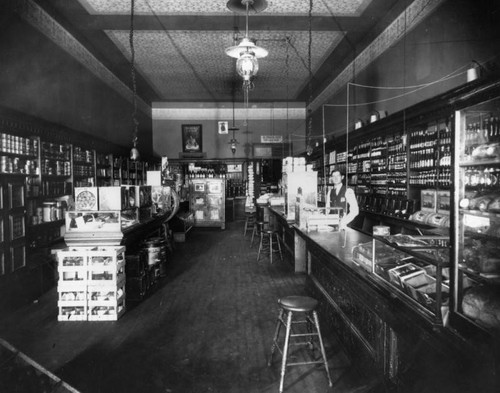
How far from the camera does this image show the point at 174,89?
12297 mm

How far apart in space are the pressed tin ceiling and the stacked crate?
171 inches

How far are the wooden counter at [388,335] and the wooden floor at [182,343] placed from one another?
9.0 inches

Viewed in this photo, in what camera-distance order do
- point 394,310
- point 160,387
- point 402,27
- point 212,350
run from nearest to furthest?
point 394,310 → point 160,387 → point 212,350 → point 402,27

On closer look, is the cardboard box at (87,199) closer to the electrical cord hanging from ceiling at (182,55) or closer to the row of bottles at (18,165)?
the row of bottles at (18,165)

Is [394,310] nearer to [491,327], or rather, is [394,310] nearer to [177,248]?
[491,327]

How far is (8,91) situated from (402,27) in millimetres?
6412

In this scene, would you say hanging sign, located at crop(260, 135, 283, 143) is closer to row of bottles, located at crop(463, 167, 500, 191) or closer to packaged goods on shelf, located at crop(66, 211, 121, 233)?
packaged goods on shelf, located at crop(66, 211, 121, 233)

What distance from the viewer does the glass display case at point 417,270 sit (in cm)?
195

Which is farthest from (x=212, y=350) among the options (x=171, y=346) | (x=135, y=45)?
(x=135, y=45)

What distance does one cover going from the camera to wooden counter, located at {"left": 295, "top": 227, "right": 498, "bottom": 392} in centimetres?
171

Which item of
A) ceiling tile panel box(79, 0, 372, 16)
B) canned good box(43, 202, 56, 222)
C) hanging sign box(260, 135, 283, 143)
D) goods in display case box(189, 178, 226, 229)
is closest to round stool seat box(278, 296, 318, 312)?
canned good box(43, 202, 56, 222)

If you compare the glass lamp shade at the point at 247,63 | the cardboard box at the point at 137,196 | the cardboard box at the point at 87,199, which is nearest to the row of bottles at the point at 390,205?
the glass lamp shade at the point at 247,63

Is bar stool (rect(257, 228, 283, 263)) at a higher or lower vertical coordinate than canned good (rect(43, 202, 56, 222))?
lower

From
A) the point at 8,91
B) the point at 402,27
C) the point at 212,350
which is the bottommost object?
the point at 212,350
